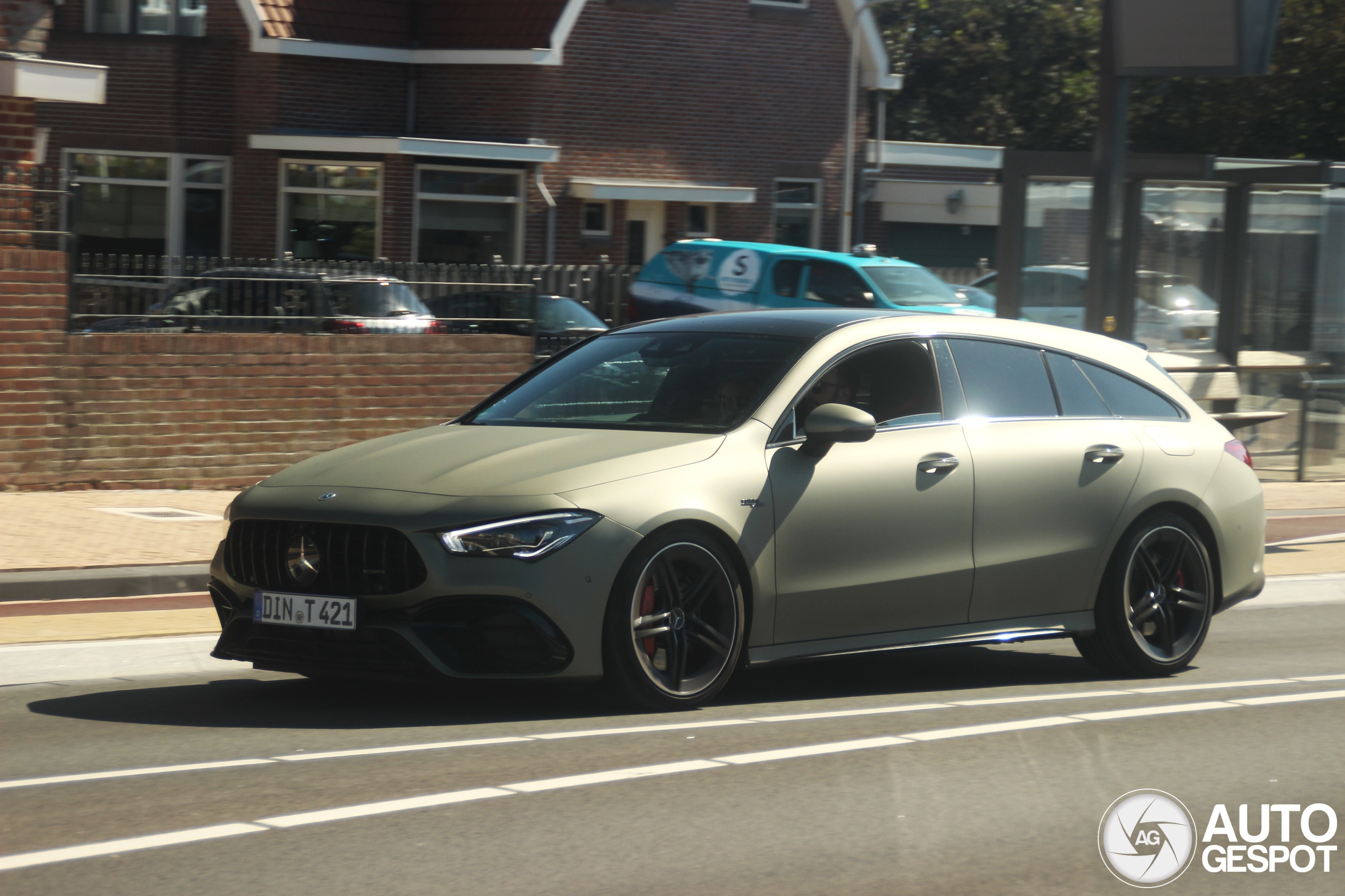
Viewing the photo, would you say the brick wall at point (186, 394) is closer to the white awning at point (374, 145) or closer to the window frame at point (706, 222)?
the white awning at point (374, 145)

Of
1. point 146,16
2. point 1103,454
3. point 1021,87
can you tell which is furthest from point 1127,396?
point 1021,87

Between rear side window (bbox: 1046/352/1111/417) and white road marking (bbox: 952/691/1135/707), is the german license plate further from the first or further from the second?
rear side window (bbox: 1046/352/1111/417)

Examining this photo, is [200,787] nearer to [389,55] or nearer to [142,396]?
[142,396]

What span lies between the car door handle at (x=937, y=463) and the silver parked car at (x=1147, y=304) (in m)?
10.9

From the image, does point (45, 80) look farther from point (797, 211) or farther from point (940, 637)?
point (797, 211)

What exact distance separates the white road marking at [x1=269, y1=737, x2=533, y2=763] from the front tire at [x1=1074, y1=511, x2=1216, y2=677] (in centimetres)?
296

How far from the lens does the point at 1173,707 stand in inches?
300

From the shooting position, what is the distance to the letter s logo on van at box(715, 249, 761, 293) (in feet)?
74.4

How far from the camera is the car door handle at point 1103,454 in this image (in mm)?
8094

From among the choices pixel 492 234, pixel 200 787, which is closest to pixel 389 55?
pixel 492 234

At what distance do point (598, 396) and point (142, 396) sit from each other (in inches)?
273

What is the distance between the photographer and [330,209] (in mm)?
28625

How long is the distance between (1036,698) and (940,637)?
1.74ft

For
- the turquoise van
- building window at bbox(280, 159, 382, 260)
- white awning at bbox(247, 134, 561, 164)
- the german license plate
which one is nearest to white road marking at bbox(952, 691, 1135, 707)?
the german license plate
